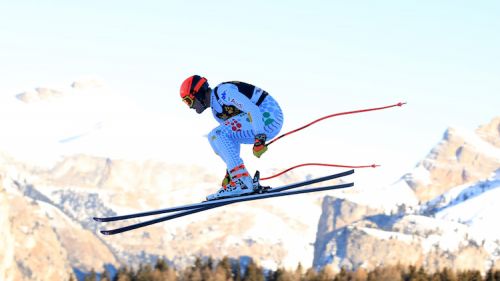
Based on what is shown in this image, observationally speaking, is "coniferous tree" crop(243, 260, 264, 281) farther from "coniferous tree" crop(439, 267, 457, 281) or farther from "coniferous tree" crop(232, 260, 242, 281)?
"coniferous tree" crop(439, 267, 457, 281)

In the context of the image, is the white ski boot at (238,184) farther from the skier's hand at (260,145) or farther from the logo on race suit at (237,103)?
the logo on race suit at (237,103)

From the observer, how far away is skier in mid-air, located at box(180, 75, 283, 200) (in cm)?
1711

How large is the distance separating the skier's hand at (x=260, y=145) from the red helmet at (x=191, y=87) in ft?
4.63

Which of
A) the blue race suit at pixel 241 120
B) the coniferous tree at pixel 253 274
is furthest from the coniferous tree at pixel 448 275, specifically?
the blue race suit at pixel 241 120

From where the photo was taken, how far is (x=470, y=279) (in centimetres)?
15712

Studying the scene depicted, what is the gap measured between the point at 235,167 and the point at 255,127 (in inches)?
41.6

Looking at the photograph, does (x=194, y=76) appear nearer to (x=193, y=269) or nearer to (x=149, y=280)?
(x=149, y=280)

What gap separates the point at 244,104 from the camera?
56.7ft

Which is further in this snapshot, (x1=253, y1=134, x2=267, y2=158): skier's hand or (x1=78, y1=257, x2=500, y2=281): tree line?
(x1=78, y1=257, x2=500, y2=281): tree line

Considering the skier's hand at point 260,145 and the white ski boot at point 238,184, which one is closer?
the skier's hand at point 260,145

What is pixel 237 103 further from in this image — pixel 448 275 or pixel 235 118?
pixel 448 275

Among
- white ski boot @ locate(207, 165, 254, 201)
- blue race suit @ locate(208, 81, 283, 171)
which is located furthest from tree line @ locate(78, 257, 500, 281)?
blue race suit @ locate(208, 81, 283, 171)

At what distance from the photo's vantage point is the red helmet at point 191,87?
55.1 feet

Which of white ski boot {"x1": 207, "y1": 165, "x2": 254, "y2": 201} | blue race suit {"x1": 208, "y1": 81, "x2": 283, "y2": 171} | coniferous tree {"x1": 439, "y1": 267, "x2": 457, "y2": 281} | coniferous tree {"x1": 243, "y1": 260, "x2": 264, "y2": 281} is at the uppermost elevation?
coniferous tree {"x1": 243, "y1": 260, "x2": 264, "y2": 281}
